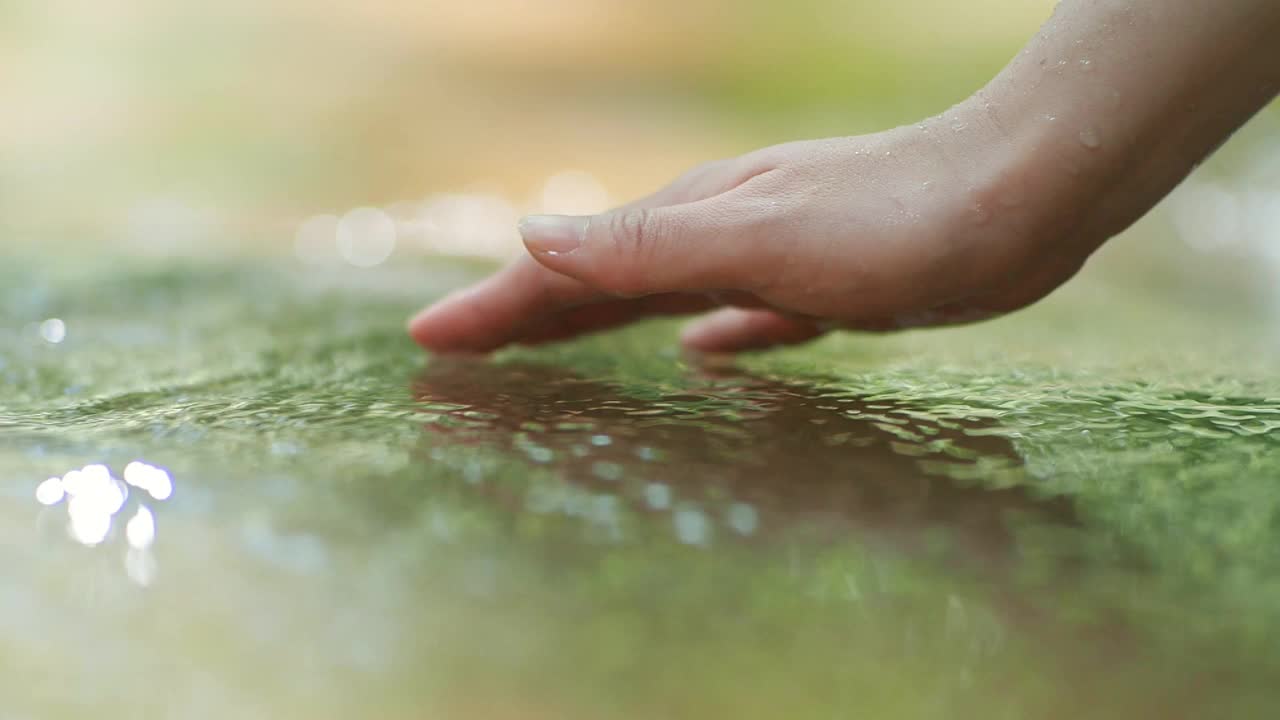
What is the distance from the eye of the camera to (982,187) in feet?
1.78

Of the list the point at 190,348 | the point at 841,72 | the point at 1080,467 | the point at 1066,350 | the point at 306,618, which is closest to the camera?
the point at 306,618

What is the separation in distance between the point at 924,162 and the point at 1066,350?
1.49ft

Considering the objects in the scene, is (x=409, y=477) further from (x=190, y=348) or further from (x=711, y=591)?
(x=190, y=348)

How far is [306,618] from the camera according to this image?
1.18 ft

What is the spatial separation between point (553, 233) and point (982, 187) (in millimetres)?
245

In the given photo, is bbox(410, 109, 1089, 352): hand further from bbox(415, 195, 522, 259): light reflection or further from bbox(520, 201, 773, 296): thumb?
bbox(415, 195, 522, 259): light reflection

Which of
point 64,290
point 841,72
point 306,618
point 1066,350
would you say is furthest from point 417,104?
point 306,618

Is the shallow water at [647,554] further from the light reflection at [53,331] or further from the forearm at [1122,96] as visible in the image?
the light reflection at [53,331]

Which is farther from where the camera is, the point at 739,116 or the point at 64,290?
the point at 739,116

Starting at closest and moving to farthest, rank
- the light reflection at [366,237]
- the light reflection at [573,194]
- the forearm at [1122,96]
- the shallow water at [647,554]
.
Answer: the shallow water at [647,554]
the forearm at [1122,96]
the light reflection at [366,237]
the light reflection at [573,194]

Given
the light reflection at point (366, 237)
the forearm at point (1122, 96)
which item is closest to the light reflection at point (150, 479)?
the forearm at point (1122, 96)

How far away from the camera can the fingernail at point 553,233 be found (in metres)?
0.58

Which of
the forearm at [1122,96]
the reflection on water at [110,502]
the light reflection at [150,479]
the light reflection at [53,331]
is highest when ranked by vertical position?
the forearm at [1122,96]

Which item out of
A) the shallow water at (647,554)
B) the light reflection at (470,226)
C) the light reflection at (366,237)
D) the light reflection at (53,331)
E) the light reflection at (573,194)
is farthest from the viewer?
the light reflection at (573,194)
